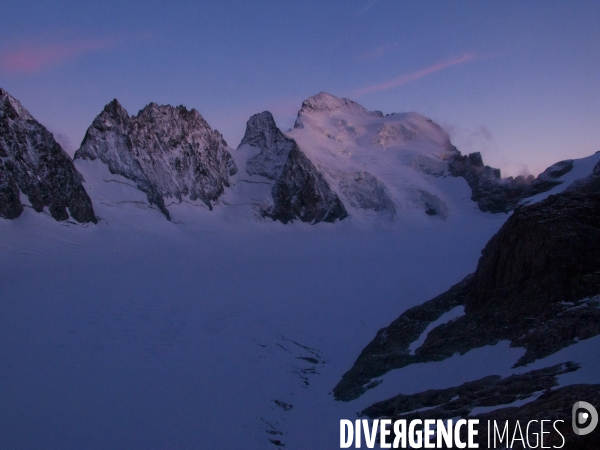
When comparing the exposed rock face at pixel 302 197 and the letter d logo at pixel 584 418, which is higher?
the exposed rock face at pixel 302 197

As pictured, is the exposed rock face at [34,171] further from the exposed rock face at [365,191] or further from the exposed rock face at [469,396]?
the exposed rock face at [469,396]

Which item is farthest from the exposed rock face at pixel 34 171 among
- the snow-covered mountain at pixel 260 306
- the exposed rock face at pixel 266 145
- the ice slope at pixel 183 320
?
the exposed rock face at pixel 266 145

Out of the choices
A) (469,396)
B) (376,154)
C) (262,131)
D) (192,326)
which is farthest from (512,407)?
(376,154)

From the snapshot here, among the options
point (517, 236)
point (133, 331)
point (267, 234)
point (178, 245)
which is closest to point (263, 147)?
point (267, 234)

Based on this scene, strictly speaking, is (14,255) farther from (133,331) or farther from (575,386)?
(575,386)

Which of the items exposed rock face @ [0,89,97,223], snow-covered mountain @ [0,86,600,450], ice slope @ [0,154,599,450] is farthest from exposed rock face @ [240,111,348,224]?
exposed rock face @ [0,89,97,223]

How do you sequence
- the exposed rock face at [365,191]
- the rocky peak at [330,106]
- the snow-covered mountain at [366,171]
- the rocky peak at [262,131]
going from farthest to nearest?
the rocky peak at [330,106], the rocky peak at [262,131], the exposed rock face at [365,191], the snow-covered mountain at [366,171]

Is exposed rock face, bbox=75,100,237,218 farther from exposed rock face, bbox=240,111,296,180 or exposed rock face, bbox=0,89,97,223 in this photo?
exposed rock face, bbox=0,89,97,223
